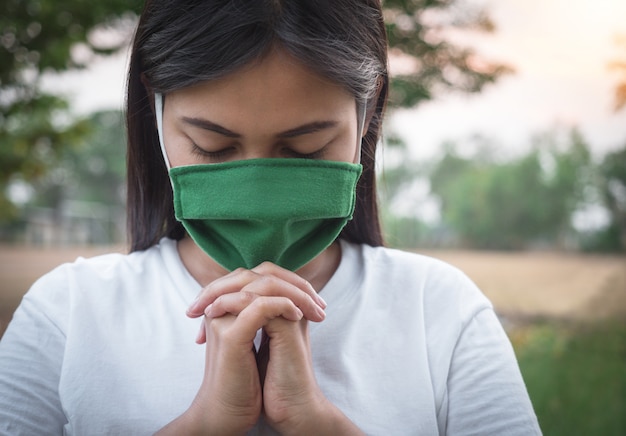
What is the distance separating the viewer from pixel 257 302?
127 cm

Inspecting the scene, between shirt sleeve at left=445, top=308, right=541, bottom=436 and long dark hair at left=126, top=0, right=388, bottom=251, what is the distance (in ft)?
2.19

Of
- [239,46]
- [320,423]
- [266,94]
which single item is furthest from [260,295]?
[239,46]

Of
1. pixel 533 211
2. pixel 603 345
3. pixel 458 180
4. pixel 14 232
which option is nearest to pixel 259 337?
pixel 603 345

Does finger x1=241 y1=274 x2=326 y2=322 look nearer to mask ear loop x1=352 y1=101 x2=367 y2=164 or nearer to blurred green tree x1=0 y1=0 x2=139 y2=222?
mask ear loop x1=352 y1=101 x2=367 y2=164

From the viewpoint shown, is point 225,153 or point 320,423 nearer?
point 320,423

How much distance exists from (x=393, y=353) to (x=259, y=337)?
361 millimetres

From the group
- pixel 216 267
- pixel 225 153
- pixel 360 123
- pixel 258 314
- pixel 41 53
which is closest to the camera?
pixel 258 314

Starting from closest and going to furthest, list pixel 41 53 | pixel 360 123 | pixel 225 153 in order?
pixel 225 153 < pixel 360 123 < pixel 41 53

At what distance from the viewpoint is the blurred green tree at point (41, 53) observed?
5285 mm

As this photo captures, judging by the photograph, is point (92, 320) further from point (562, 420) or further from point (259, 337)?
point (562, 420)

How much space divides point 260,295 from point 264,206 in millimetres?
210

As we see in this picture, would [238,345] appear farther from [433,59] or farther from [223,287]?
[433,59]

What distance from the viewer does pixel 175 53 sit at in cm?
142

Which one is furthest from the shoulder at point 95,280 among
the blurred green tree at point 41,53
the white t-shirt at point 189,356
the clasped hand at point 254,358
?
the blurred green tree at point 41,53
